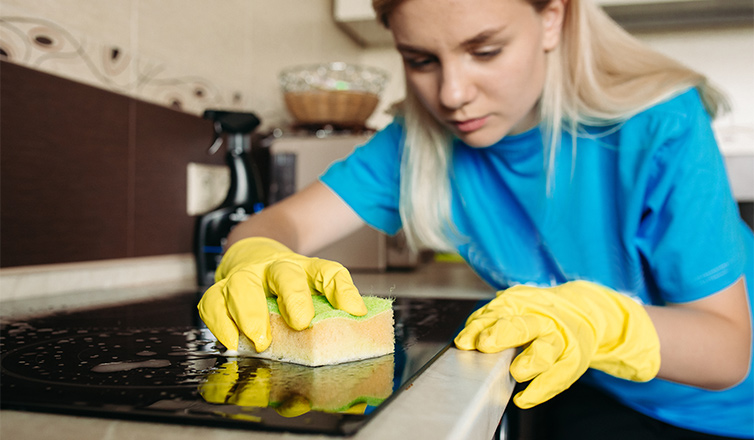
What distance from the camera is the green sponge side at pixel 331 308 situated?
53cm

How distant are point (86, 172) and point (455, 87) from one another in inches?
27.4

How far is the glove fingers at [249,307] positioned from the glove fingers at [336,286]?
6cm

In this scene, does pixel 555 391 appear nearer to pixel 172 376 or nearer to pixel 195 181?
pixel 172 376

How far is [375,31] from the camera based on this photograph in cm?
223

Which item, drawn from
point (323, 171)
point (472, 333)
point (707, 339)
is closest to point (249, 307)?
point (472, 333)

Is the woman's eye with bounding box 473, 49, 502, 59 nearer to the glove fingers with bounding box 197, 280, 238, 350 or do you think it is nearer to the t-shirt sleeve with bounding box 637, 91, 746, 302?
the t-shirt sleeve with bounding box 637, 91, 746, 302

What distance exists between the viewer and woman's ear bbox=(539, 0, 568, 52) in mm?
922

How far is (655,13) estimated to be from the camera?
6.23 ft

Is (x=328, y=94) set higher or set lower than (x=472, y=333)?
higher

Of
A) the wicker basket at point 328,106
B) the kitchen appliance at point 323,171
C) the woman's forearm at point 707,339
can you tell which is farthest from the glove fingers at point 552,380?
the wicker basket at point 328,106

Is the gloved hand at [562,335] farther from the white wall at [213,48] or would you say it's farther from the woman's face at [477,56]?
the white wall at [213,48]

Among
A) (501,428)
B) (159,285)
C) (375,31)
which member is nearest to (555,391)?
(501,428)

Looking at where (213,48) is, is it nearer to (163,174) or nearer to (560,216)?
(163,174)

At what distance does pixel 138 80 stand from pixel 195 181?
0.91ft
